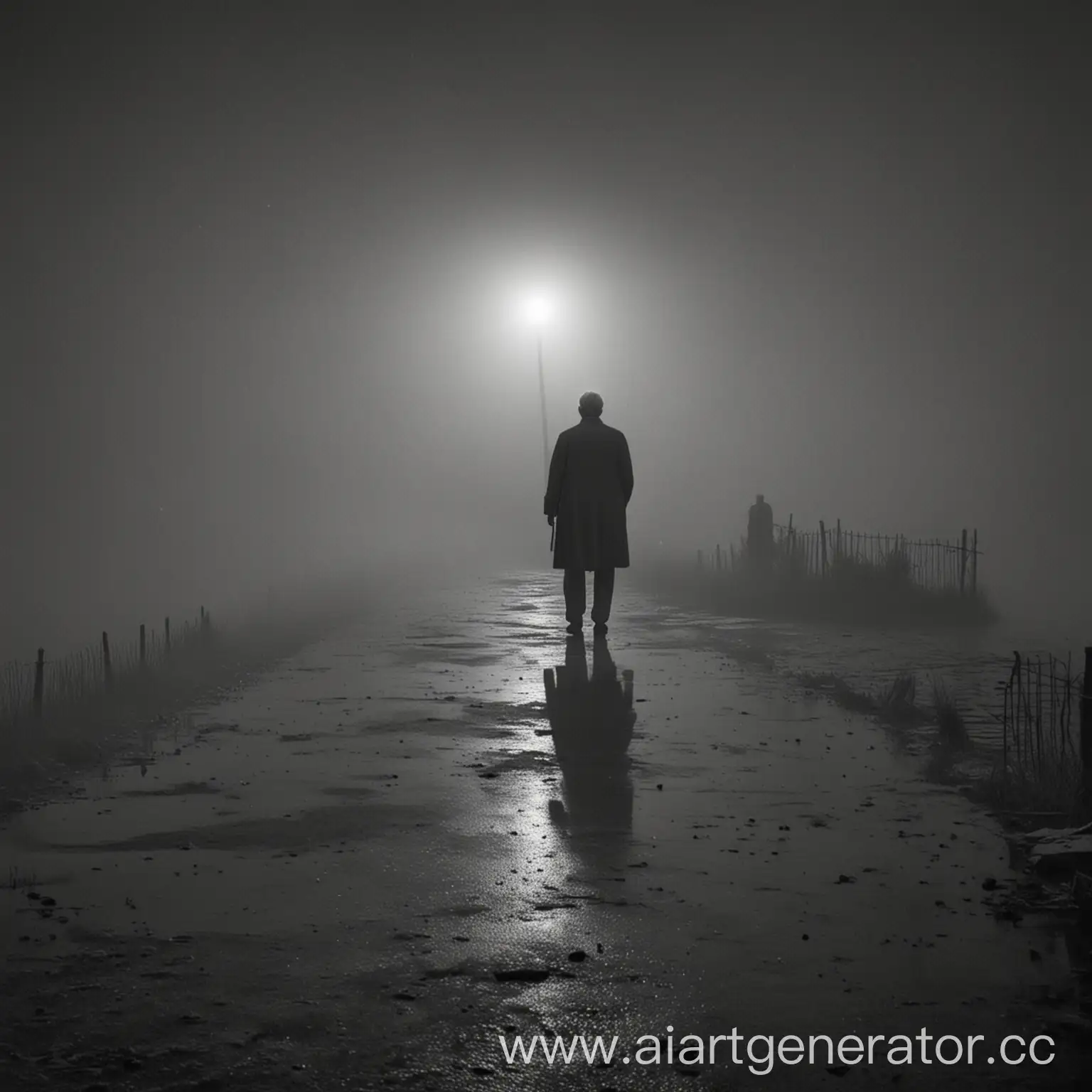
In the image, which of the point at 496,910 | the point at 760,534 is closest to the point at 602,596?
the point at 496,910

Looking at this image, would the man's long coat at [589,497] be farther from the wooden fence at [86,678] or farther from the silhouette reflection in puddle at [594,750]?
the wooden fence at [86,678]

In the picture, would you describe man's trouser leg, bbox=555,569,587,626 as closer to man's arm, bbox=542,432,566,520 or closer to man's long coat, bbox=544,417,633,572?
man's long coat, bbox=544,417,633,572

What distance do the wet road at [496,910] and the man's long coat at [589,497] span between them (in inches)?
241

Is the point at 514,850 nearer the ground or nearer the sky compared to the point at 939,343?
nearer the ground

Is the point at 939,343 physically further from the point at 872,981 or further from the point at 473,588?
the point at 872,981

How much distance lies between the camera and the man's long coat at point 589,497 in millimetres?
14984

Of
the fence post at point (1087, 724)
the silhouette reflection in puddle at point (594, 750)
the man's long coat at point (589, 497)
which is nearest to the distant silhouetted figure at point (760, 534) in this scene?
the man's long coat at point (589, 497)

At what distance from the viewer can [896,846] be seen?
18.6ft

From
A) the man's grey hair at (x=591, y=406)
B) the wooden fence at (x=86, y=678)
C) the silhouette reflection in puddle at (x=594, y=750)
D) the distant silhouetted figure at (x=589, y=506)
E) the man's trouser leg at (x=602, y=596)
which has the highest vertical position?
the man's grey hair at (x=591, y=406)

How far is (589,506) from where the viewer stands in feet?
49.5

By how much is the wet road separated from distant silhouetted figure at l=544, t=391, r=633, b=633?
6082 mm

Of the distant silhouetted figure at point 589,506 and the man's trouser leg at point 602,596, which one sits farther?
the man's trouser leg at point 602,596

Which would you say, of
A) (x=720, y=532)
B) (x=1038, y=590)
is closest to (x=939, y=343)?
(x=720, y=532)

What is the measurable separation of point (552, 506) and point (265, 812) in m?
9.09
